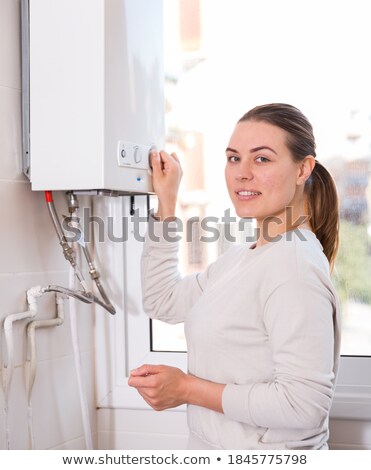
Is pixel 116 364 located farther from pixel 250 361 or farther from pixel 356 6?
pixel 356 6

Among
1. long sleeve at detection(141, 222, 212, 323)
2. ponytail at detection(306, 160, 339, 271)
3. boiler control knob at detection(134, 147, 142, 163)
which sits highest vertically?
boiler control knob at detection(134, 147, 142, 163)

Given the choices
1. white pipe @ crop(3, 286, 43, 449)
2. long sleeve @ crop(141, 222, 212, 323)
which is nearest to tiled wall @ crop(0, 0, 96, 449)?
white pipe @ crop(3, 286, 43, 449)

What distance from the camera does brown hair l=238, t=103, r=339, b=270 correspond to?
1.38 meters

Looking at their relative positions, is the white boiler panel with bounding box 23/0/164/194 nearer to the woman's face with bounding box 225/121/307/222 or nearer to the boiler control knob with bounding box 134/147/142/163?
the boiler control knob with bounding box 134/147/142/163

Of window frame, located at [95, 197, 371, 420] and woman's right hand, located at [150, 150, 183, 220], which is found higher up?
woman's right hand, located at [150, 150, 183, 220]

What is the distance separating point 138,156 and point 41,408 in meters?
0.68

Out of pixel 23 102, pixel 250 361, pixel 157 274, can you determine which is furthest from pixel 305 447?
pixel 23 102

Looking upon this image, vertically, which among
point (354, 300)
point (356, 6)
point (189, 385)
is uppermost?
point (356, 6)

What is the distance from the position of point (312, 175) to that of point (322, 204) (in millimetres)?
65

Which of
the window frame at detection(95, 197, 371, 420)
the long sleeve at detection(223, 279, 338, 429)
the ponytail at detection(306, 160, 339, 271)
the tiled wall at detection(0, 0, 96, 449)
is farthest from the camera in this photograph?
the window frame at detection(95, 197, 371, 420)

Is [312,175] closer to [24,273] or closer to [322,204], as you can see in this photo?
[322,204]

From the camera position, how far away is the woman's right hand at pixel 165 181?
166cm

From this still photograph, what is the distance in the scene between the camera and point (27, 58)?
5.27ft

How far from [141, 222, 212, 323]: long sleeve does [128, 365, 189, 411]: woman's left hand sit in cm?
33
